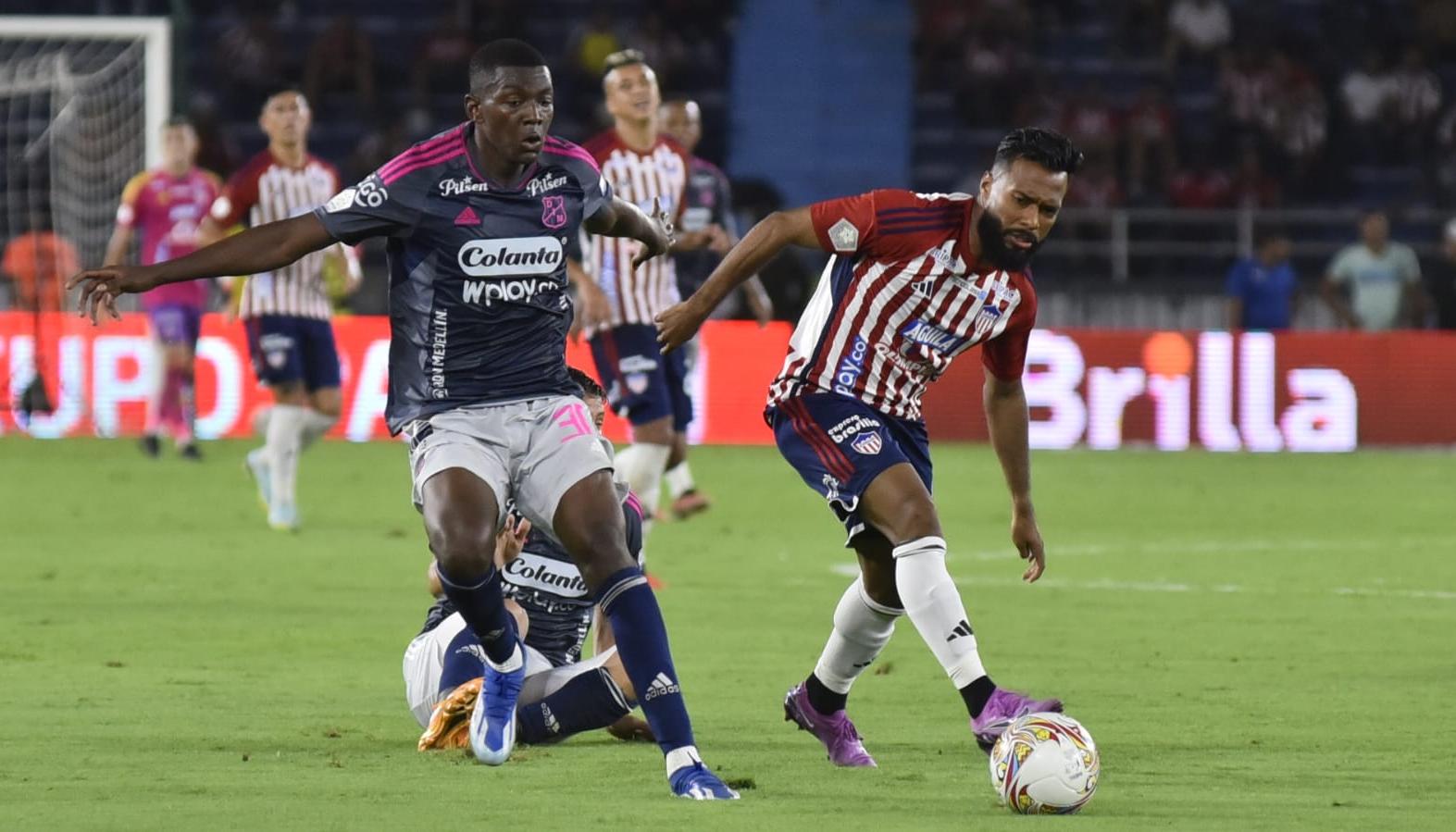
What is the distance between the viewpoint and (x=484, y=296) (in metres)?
6.59

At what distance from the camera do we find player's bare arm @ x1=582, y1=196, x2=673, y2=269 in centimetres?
683

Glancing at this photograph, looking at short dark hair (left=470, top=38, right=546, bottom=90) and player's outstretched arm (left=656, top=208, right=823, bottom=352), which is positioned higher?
short dark hair (left=470, top=38, right=546, bottom=90)

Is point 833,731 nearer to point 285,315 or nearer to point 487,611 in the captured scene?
point 487,611

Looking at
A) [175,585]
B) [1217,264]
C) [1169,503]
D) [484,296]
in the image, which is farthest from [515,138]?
[1217,264]

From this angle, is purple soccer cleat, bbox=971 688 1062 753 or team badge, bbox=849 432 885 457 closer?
purple soccer cleat, bbox=971 688 1062 753

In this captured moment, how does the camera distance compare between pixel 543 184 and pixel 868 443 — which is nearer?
pixel 543 184

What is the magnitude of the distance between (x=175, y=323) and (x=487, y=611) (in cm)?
1199

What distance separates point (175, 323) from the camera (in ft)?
59.2

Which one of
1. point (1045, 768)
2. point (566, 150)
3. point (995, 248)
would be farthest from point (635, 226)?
point (1045, 768)

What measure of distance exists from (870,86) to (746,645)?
1918 cm

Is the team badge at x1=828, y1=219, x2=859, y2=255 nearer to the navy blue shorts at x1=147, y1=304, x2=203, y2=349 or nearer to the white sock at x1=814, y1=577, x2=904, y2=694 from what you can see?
the white sock at x1=814, y1=577, x2=904, y2=694

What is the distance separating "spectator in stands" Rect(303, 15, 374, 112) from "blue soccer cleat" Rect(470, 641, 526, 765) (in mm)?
19944

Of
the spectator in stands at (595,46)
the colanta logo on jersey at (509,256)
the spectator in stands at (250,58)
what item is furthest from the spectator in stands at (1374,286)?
the colanta logo on jersey at (509,256)

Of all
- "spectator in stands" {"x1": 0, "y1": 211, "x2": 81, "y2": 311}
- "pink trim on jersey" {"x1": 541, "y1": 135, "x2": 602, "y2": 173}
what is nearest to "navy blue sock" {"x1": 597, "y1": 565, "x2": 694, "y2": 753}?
"pink trim on jersey" {"x1": 541, "y1": 135, "x2": 602, "y2": 173}
